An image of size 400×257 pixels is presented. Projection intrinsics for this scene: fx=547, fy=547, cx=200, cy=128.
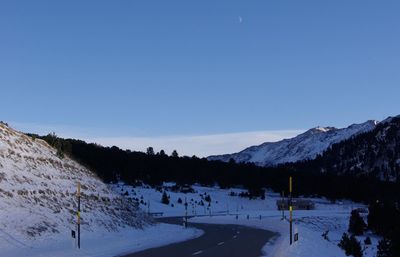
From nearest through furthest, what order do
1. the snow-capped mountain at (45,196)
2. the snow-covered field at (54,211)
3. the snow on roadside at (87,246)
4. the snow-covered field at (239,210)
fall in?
the snow on roadside at (87,246), the snow-covered field at (54,211), the snow-capped mountain at (45,196), the snow-covered field at (239,210)

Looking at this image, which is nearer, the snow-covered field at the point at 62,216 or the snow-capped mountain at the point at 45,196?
the snow-covered field at the point at 62,216

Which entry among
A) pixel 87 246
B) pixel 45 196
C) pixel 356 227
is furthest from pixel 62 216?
pixel 356 227

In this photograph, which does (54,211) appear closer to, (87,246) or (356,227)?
(87,246)

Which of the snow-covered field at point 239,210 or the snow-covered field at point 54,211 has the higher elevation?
the snow-covered field at point 54,211

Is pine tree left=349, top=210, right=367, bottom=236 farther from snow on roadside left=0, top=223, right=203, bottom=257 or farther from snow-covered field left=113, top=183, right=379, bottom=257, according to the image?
snow on roadside left=0, top=223, right=203, bottom=257

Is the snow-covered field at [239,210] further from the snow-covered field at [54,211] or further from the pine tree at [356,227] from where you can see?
the snow-covered field at [54,211]

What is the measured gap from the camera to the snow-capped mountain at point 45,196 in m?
30.8

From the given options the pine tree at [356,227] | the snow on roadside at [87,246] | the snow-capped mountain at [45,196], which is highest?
the snow-capped mountain at [45,196]

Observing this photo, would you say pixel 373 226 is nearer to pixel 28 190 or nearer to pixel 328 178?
pixel 28 190

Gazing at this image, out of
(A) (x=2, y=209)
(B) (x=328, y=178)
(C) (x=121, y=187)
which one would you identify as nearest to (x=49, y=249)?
(A) (x=2, y=209)

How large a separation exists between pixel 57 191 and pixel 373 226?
6013cm

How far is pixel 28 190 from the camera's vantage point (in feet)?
120

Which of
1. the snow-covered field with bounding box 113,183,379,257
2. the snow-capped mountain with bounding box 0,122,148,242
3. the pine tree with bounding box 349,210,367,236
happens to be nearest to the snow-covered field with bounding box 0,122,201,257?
the snow-capped mountain with bounding box 0,122,148,242

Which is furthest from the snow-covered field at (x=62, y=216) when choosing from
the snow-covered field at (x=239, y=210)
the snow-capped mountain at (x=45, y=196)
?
the snow-covered field at (x=239, y=210)
